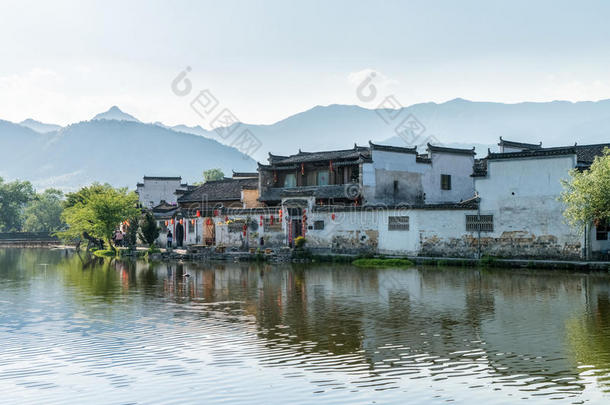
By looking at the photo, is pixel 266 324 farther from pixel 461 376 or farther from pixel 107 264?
pixel 107 264

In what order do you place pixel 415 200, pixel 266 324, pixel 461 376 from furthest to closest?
pixel 415 200, pixel 266 324, pixel 461 376

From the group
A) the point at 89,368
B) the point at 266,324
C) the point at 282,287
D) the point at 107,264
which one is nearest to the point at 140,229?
the point at 107,264

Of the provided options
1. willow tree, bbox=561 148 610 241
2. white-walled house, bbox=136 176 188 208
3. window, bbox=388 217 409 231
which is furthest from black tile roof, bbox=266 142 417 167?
white-walled house, bbox=136 176 188 208

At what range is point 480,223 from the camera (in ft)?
124

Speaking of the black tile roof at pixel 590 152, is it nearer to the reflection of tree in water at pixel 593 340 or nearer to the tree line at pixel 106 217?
the reflection of tree in water at pixel 593 340

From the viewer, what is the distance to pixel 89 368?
45.4 feet

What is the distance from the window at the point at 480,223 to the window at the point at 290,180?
17803 mm

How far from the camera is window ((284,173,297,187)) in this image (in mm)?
52906

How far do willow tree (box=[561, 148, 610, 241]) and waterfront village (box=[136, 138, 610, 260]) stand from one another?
6.29 ft

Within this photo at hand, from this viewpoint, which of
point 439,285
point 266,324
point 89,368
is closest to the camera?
point 89,368

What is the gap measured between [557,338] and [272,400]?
321 inches

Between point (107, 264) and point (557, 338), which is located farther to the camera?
point (107, 264)

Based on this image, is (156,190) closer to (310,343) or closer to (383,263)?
(383,263)

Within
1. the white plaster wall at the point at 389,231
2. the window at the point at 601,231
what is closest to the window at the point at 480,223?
the white plaster wall at the point at 389,231
